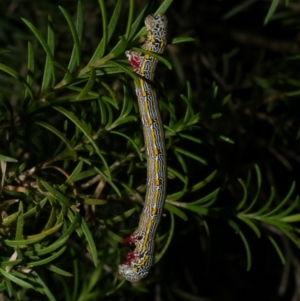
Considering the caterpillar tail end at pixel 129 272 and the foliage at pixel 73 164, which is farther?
the caterpillar tail end at pixel 129 272

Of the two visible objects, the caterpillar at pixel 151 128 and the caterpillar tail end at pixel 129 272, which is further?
the caterpillar tail end at pixel 129 272

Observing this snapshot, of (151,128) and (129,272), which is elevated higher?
(151,128)

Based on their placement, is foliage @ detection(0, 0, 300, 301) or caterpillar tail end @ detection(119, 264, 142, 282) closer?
foliage @ detection(0, 0, 300, 301)

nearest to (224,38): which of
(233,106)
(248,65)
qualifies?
(248,65)

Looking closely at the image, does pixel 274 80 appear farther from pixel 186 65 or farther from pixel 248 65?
pixel 248 65

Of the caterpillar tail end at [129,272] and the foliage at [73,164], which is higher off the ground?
the foliage at [73,164]

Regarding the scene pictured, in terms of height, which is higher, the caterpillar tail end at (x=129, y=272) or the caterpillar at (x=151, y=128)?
the caterpillar at (x=151, y=128)

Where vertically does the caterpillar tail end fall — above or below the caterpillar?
below

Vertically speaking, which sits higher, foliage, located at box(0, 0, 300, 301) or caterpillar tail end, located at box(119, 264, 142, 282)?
foliage, located at box(0, 0, 300, 301)
